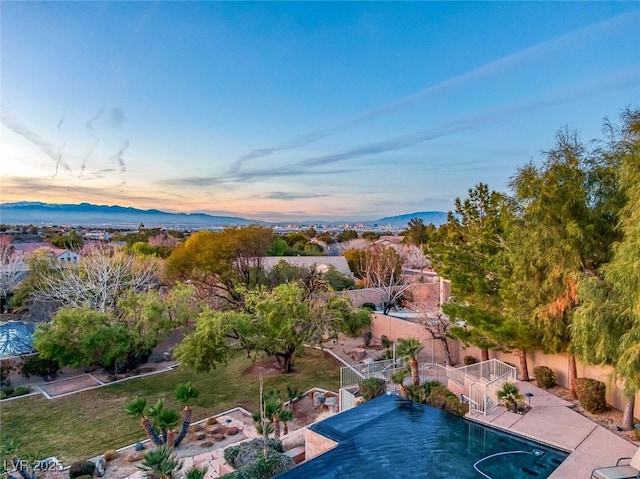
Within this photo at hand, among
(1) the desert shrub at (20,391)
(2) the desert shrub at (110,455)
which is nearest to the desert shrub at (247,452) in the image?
(2) the desert shrub at (110,455)

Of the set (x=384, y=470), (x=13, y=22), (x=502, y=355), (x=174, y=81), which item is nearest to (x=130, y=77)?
(x=174, y=81)

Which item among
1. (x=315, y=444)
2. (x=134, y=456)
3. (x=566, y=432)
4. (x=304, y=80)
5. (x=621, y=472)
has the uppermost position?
(x=304, y=80)

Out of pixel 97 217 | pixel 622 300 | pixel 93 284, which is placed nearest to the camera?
Answer: pixel 622 300

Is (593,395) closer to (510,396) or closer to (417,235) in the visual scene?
(510,396)

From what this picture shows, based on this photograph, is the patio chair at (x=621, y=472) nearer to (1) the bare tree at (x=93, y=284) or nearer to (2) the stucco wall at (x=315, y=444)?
(2) the stucco wall at (x=315, y=444)

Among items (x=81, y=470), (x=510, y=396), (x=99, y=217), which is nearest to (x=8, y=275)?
(x=81, y=470)

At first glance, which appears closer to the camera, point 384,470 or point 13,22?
point 384,470

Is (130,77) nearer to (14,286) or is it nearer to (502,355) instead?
(502,355)
